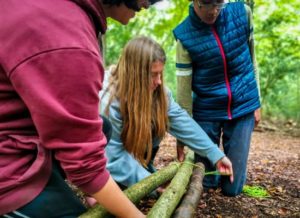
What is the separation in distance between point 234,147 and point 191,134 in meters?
0.61

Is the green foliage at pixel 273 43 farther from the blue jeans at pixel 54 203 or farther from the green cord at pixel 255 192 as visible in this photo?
the blue jeans at pixel 54 203

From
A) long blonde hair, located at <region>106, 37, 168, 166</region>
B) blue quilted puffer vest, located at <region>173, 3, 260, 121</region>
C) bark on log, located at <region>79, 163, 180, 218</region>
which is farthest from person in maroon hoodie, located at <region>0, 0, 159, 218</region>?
blue quilted puffer vest, located at <region>173, 3, 260, 121</region>

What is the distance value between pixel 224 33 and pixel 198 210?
1.51 m

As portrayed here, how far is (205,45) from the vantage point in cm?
324

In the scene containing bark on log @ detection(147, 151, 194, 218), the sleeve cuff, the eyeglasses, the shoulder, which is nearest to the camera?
the shoulder

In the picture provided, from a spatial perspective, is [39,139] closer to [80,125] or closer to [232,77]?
[80,125]

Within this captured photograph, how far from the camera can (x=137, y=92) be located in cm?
276

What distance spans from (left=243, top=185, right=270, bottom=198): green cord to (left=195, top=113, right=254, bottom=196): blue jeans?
8cm

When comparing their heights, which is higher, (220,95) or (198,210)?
(220,95)

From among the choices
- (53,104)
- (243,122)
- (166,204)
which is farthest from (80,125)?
(243,122)

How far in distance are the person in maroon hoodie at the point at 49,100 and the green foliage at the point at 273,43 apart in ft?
19.2

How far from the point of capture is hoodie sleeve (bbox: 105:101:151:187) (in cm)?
283

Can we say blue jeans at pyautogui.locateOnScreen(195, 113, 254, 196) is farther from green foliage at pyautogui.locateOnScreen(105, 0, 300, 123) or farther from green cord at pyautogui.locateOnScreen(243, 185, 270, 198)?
green foliage at pyautogui.locateOnScreen(105, 0, 300, 123)

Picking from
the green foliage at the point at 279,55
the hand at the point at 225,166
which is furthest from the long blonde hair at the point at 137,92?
the green foliage at the point at 279,55
